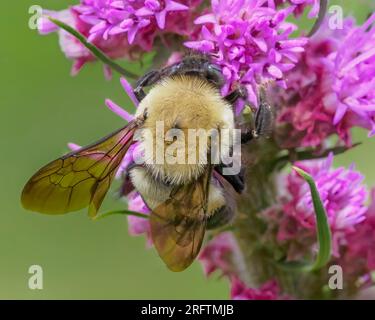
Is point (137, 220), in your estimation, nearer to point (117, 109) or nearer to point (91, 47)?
point (117, 109)

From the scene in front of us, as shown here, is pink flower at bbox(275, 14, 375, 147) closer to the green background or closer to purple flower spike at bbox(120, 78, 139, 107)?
purple flower spike at bbox(120, 78, 139, 107)

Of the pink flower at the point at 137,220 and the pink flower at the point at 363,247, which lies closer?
the pink flower at the point at 137,220

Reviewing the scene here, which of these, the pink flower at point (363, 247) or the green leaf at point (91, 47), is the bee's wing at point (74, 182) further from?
the pink flower at point (363, 247)

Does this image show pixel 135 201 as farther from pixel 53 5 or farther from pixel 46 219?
pixel 53 5

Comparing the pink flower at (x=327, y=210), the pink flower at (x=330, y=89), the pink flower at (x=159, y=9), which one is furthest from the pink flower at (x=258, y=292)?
the pink flower at (x=159, y=9)

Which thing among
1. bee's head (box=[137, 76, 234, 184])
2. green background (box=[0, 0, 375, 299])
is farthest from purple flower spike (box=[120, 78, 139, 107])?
green background (box=[0, 0, 375, 299])
